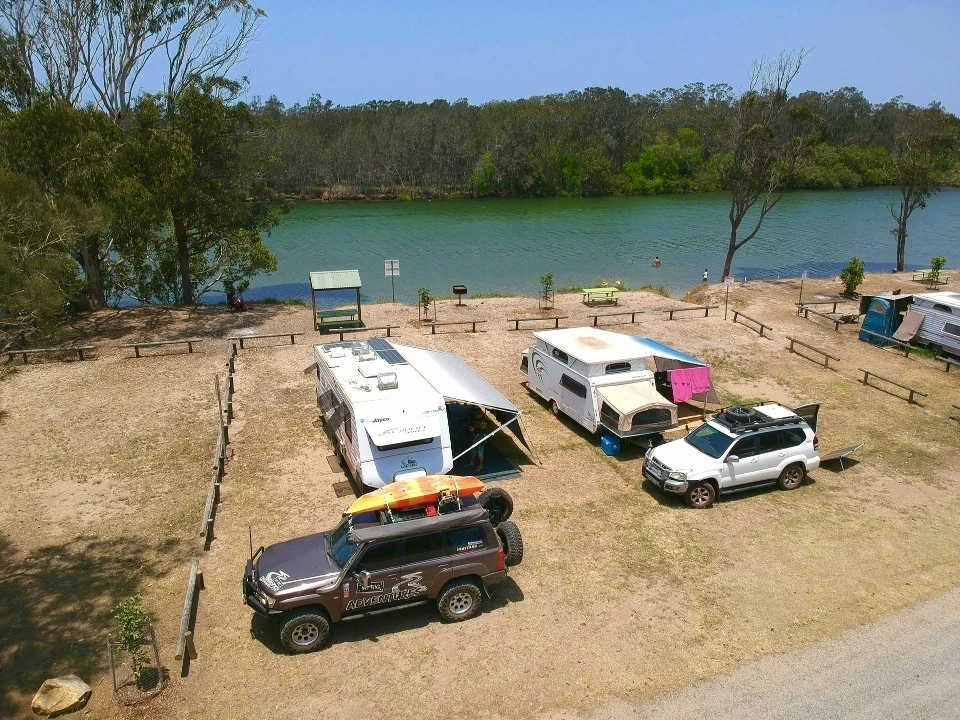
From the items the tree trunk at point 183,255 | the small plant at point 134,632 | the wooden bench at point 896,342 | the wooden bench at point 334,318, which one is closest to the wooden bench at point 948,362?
the wooden bench at point 896,342

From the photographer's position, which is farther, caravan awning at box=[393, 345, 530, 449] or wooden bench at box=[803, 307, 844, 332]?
wooden bench at box=[803, 307, 844, 332]

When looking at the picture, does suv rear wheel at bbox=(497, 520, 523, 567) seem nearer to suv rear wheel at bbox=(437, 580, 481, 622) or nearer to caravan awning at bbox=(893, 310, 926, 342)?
suv rear wheel at bbox=(437, 580, 481, 622)

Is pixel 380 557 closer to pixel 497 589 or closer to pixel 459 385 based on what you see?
pixel 497 589

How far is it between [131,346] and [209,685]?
1595cm

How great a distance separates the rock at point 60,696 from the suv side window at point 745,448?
11430 millimetres

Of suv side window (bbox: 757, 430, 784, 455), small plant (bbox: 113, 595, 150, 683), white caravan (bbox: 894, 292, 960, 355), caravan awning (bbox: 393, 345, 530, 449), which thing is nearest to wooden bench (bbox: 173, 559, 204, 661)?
small plant (bbox: 113, 595, 150, 683)

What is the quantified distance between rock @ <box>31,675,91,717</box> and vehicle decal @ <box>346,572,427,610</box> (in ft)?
10.9

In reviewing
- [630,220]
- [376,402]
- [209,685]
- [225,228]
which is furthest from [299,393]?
[630,220]

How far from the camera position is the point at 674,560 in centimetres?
1183

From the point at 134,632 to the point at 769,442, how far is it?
11.7 m

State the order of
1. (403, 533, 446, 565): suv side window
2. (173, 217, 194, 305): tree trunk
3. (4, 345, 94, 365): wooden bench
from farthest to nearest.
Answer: (173, 217, 194, 305): tree trunk
(4, 345, 94, 365): wooden bench
(403, 533, 446, 565): suv side window

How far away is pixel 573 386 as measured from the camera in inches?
678

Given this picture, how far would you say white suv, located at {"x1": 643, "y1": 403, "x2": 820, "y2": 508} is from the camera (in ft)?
44.6

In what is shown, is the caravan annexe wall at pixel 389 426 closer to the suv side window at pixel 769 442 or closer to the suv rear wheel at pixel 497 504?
the suv rear wheel at pixel 497 504
